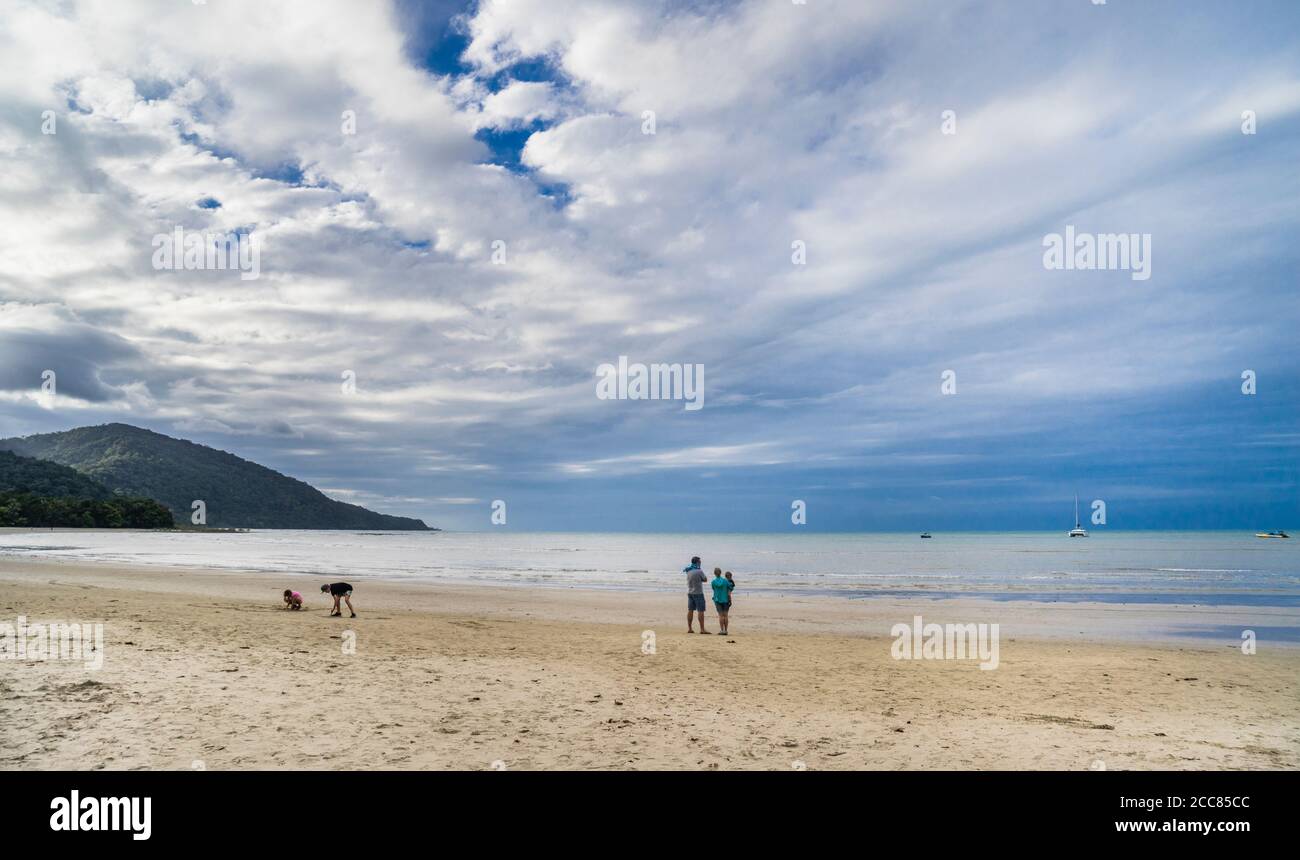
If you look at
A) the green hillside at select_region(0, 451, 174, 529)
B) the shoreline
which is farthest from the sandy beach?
the green hillside at select_region(0, 451, 174, 529)

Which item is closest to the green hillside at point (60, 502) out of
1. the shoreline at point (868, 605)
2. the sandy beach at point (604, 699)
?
the shoreline at point (868, 605)

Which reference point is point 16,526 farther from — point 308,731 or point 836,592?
point 308,731

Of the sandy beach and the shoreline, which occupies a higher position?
the sandy beach

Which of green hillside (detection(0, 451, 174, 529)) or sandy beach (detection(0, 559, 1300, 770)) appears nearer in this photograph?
sandy beach (detection(0, 559, 1300, 770))

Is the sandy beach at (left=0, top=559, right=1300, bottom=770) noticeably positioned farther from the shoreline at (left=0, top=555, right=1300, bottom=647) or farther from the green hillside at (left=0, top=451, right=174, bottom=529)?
the green hillside at (left=0, top=451, right=174, bottom=529)

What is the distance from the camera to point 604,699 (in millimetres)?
11398

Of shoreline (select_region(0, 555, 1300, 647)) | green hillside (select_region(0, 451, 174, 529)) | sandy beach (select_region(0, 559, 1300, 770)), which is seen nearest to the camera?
sandy beach (select_region(0, 559, 1300, 770))

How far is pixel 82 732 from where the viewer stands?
8.41 m

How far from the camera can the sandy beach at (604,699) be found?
840 cm

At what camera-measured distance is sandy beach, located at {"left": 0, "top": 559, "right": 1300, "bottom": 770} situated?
331 inches

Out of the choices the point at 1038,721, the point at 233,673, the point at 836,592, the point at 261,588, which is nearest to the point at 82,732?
the point at 233,673

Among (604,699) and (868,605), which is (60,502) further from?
(604,699)

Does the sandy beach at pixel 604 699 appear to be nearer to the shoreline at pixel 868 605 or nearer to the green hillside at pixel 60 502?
the shoreline at pixel 868 605
